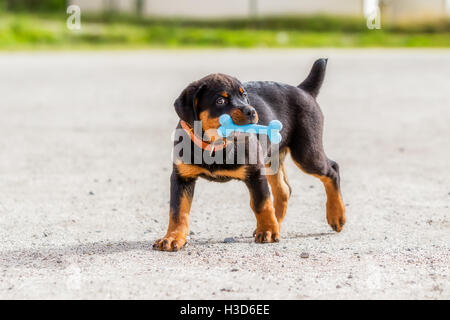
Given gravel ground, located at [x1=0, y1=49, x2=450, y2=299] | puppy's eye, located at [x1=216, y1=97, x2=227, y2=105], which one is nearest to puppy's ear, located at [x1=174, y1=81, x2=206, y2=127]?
puppy's eye, located at [x1=216, y1=97, x2=227, y2=105]

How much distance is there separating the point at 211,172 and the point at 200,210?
1369mm

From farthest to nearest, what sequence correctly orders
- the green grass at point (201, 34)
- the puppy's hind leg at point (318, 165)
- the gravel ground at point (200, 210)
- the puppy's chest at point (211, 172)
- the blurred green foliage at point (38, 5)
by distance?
1. the blurred green foliage at point (38, 5)
2. the green grass at point (201, 34)
3. the puppy's hind leg at point (318, 165)
4. the puppy's chest at point (211, 172)
5. the gravel ground at point (200, 210)

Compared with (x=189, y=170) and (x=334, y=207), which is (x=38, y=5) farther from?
(x=189, y=170)

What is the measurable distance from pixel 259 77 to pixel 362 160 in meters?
7.30

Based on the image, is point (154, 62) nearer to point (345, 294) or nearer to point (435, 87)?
point (435, 87)

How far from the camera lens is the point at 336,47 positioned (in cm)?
2569

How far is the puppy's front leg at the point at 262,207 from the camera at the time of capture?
5.09 meters

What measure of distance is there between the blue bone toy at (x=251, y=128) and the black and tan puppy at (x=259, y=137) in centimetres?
4

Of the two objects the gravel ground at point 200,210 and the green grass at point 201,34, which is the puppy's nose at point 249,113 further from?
the green grass at point 201,34

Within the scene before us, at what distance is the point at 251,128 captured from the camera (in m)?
4.86

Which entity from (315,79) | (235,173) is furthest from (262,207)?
(315,79)

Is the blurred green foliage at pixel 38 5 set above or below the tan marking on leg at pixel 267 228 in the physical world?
above

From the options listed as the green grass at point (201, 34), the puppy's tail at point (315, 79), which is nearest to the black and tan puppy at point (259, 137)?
the puppy's tail at point (315, 79)

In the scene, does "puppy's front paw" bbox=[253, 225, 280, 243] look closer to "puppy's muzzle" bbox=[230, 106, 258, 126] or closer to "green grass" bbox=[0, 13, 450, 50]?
"puppy's muzzle" bbox=[230, 106, 258, 126]
